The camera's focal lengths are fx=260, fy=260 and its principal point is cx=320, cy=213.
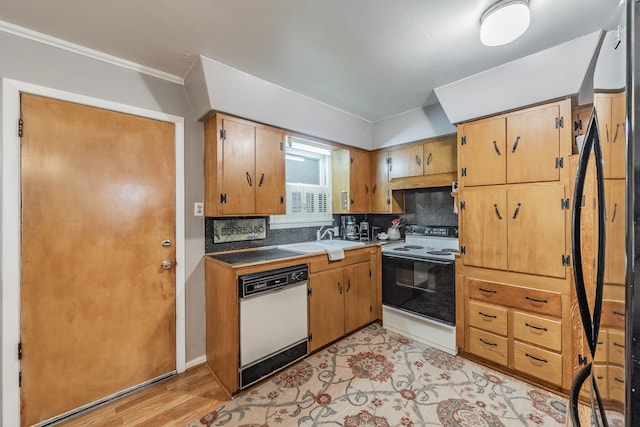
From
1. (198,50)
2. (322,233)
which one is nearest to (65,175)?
(198,50)

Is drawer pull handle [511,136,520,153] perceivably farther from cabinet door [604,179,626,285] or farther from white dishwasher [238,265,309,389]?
white dishwasher [238,265,309,389]

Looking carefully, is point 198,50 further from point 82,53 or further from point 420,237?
point 420,237

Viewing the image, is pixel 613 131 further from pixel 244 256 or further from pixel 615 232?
pixel 244 256

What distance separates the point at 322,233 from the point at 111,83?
2.41 meters

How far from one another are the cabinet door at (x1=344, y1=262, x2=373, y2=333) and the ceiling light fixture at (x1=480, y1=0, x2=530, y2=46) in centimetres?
208

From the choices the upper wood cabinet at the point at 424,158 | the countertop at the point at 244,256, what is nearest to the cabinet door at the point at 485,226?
the upper wood cabinet at the point at 424,158

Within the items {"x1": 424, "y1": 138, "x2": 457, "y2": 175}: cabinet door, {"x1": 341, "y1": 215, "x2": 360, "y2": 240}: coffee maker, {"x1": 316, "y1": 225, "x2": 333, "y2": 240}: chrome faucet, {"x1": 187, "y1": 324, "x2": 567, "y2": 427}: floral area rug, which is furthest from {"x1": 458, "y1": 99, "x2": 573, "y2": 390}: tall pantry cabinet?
{"x1": 316, "y1": 225, "x2": 333, "y2": 240}: chrome faucet

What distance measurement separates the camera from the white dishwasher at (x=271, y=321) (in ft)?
6.17

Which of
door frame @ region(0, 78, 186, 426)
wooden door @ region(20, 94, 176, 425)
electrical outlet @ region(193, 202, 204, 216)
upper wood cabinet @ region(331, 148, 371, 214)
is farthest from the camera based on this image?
upper wood cabinet @ region(331, 148, 371, 214)

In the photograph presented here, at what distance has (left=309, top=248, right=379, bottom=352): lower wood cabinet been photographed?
7.73ft

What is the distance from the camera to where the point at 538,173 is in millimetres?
1956

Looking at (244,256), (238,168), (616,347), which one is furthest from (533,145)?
(244,256)

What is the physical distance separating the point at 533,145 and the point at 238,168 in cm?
232

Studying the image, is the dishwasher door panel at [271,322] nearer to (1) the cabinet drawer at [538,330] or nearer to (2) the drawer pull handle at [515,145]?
(1) the cabinet drawer at [538,330]
